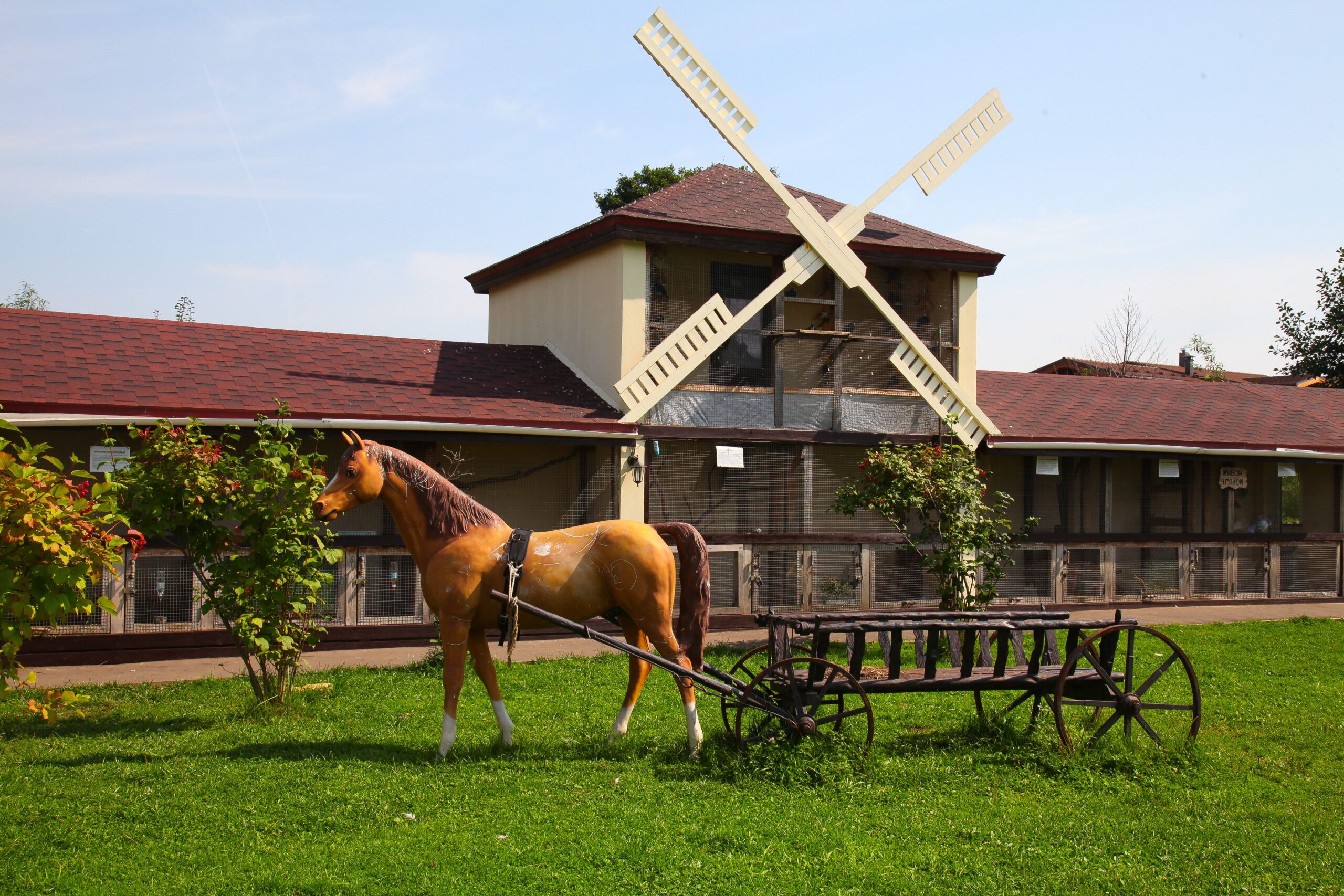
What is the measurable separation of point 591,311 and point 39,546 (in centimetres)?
1092

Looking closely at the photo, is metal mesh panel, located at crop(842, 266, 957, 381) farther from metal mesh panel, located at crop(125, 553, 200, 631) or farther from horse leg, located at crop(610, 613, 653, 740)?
metal mesh panel, located at crop(125, 553, 200, 631)

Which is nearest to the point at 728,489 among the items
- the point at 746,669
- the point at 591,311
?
the point at 591,311

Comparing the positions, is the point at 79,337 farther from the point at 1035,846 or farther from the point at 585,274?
the point at 1035,846

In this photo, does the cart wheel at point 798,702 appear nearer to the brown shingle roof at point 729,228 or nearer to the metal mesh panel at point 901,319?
the brown shingle roof at point 729,228

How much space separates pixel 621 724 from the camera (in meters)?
7.78

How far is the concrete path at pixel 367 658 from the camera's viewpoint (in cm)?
1063

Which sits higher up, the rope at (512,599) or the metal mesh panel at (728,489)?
the metal mesh panel at (728,489)

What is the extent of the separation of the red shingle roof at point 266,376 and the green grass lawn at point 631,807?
13.7 ft

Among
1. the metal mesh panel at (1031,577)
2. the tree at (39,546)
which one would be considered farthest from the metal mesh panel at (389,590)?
the metal mesh panel at (1031,577)

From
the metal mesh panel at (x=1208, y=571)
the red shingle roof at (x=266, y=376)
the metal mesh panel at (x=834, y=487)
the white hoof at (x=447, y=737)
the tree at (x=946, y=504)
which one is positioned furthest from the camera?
the metal mesh panel at (x=1208, y=571)

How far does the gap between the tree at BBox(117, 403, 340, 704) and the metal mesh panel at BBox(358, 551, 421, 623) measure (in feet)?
12.9

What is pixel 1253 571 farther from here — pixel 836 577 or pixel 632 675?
pixel 632 675

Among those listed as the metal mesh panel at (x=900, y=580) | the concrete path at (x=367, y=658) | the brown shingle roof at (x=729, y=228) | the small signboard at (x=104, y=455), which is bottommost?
the concrete path at (x=367, y=658)

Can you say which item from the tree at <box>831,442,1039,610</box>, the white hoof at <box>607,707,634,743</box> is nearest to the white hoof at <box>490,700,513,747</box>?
the white hoof at <box>607,707,634,743</box>
